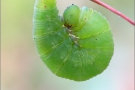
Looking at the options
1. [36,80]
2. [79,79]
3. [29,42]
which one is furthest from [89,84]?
[79,79]

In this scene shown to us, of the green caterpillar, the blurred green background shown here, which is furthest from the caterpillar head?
the blurred green background

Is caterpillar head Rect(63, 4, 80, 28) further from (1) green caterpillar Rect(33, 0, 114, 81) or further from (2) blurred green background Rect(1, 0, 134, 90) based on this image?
(2) blurred green background Rect(1, 0, 134, 90)

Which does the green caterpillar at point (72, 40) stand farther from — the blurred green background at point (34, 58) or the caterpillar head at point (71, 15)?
the blurred green background at point (34, 58)

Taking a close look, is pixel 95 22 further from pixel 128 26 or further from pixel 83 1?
pixel 128 26

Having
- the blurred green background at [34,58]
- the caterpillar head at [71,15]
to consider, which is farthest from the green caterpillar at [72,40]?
the blurred green background at [34,58]

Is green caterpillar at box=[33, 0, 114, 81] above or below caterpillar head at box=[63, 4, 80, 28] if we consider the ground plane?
below

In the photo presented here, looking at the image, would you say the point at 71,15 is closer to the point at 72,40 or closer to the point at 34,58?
the point at 72,40
